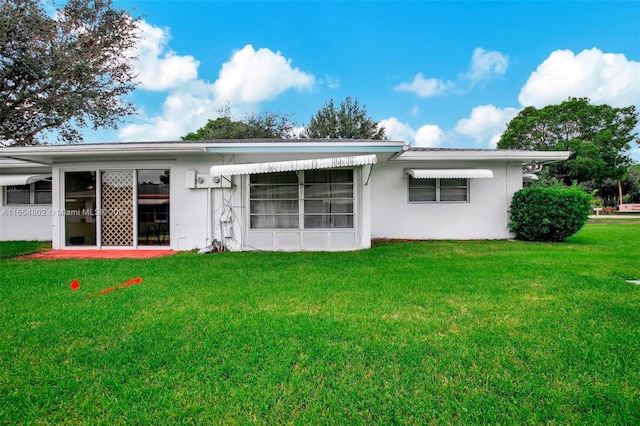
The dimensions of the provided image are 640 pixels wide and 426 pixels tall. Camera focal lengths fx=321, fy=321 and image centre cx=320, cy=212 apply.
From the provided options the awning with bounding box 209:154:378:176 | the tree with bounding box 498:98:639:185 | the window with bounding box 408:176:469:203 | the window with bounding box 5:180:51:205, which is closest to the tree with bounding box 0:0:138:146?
the window with bounding box 5:180:51:205

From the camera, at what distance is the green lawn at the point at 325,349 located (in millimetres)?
2705

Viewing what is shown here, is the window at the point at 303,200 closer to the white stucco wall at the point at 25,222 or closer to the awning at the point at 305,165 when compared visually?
the awning at the point at 305,165

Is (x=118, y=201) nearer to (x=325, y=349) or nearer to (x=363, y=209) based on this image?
(x=363, y=209)

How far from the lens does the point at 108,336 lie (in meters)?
4.14

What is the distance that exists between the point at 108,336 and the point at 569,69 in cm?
2862

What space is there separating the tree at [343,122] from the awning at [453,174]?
65.2 feet

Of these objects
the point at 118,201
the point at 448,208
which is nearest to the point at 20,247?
the point at 118,201

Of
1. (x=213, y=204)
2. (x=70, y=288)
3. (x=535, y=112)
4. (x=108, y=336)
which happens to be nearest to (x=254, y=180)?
(x=213, y=204)

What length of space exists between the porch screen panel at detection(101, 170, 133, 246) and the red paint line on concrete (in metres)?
0.65


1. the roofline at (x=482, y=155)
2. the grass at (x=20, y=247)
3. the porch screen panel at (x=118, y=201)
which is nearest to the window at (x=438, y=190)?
the roofline at (x=482, y=155)

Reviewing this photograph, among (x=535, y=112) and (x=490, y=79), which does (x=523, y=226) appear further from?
(x=535, y=112)

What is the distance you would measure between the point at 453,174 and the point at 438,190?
1.36 metres

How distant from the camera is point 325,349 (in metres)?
3.70

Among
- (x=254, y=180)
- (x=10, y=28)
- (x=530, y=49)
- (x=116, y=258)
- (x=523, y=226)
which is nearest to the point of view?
(x=116, y=258)
